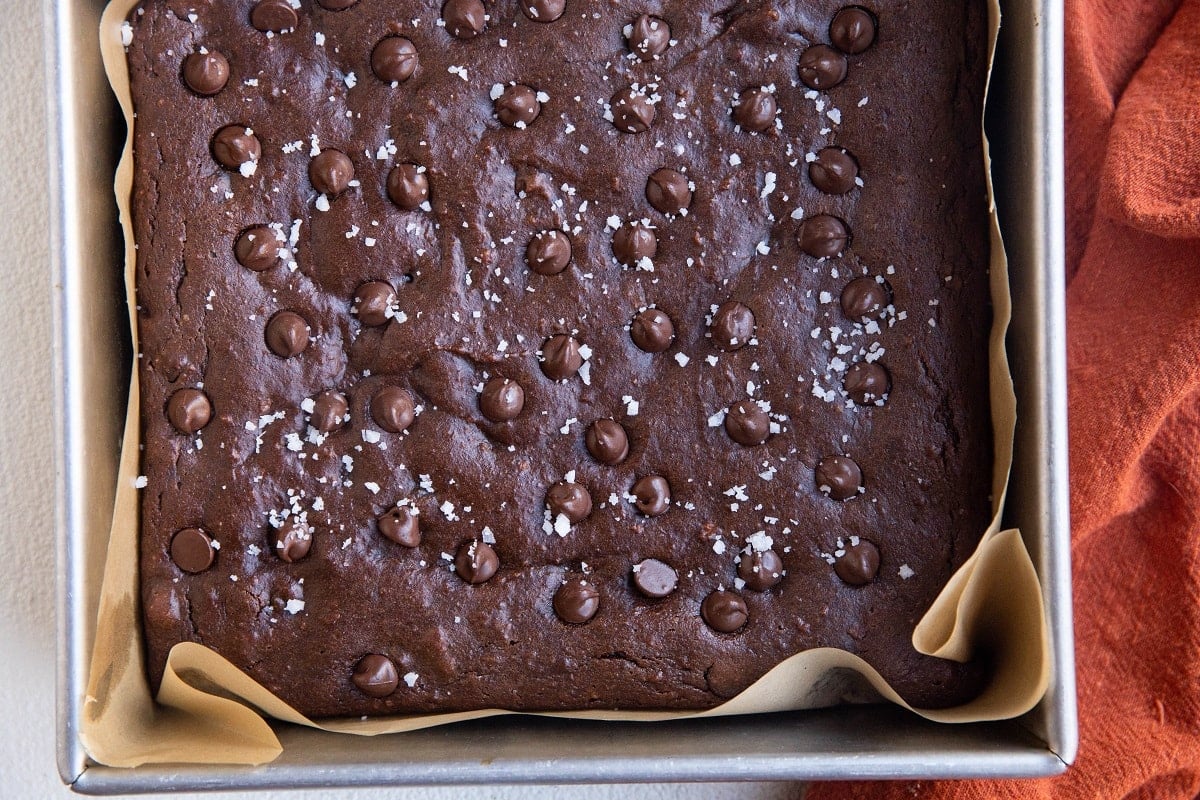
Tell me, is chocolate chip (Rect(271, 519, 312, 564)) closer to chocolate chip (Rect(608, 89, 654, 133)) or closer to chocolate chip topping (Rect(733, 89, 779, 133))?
chocolate chip (Rect(608, 89, 654, 133))

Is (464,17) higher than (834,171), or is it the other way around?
(464,17)

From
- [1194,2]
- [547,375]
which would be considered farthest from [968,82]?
[547,375]

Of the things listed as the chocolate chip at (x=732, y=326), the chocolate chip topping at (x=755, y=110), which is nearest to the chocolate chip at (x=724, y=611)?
the chocolate chip at (x=732, y=326)

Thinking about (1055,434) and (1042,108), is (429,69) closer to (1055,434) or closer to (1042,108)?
(1042,108)

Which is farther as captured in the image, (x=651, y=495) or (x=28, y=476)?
(x=28, y=476)

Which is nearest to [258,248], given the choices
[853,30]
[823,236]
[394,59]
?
[394,59]

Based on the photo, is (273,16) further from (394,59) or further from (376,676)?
(376,676)
